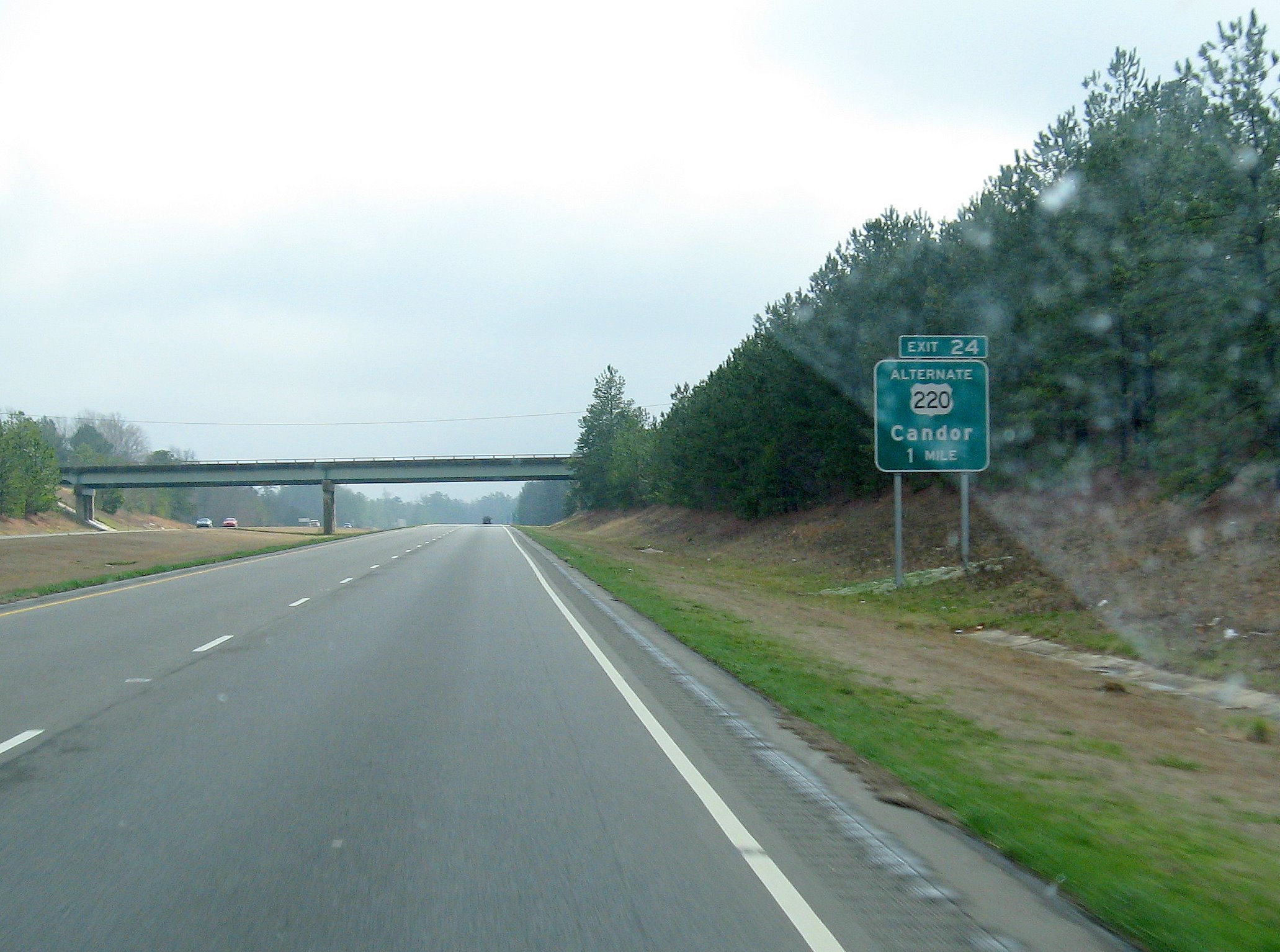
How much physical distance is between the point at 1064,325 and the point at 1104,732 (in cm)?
1992

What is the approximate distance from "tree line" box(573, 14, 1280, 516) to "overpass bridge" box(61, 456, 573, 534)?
2539 inches

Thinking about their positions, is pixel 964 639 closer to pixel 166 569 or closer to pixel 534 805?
pixel 534 805

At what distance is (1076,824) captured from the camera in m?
6.72

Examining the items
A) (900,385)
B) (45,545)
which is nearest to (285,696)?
(900,385)

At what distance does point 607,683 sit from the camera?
40.2 feet

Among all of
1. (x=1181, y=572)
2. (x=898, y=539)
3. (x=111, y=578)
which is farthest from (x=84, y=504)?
(x=1181, y=572)

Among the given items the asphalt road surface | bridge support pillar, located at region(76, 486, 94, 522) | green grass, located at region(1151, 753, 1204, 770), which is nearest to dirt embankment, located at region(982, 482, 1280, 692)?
green grass, located at region(1151, 753, 1204, 770)

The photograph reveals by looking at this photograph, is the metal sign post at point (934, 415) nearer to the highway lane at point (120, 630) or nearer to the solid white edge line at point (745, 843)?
the highway lane at point (120, 630)

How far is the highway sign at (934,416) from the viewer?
85.4 feet

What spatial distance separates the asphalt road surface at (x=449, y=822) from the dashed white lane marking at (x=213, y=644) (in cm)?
108

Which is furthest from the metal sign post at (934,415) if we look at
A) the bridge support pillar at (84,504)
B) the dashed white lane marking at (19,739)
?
the bridge support pillar at (84,504)

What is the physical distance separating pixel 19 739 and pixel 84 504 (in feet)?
421

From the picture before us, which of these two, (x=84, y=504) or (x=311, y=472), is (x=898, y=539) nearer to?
(x=311, y=472)

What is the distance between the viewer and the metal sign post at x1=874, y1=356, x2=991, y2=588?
26047 millimetres
